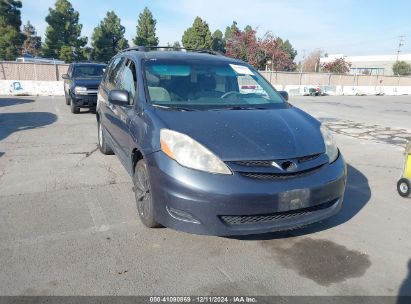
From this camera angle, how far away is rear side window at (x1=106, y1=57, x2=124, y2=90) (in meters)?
5.41

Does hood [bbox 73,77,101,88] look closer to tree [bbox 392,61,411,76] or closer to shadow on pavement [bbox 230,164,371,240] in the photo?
shadow on pavement [bbox 230,164,371,240]

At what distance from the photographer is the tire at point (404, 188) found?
16.0 ft

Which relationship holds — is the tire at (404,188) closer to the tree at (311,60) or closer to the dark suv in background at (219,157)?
the dark suv in background at (219,157)

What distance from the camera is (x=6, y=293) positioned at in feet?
8.86

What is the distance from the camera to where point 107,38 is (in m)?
43.5

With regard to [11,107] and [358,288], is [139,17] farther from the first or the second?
[358,288]

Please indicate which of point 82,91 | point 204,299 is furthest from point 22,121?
point 204,299

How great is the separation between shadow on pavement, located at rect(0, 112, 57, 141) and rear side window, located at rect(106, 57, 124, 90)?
11.8 feet

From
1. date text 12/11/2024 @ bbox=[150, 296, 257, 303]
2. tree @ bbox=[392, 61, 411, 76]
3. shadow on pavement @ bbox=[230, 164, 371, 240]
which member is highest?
tree @ bbox=[392, 61, 411, 76]

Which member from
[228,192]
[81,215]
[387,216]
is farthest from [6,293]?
[387,216]

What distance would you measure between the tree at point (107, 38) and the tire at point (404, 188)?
41006 mm

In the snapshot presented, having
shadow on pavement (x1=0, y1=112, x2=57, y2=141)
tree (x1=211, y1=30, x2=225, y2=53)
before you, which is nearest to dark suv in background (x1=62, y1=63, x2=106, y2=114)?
shadow on pavement (x1=0, y1=112, x2=57, y2=141)

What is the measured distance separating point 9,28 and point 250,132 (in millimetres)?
41493

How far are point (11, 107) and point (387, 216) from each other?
13403 millimetres
